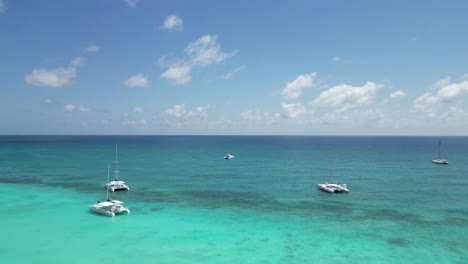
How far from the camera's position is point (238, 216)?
5288 centimetres

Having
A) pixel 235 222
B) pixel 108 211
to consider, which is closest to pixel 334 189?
pixel 235 222

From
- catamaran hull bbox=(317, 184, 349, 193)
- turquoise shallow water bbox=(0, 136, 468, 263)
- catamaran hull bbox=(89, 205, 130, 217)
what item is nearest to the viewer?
turquoise shallow water bbox=(0, 136, 468, 263)

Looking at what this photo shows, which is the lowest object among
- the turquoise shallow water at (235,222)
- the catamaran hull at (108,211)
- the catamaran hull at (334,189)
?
the turquoise shallow water at (235,222)

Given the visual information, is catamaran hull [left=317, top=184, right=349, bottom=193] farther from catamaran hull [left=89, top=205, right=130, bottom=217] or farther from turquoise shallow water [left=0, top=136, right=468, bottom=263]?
catamaran hull [left=89, top=205, right=130, bottom=217]

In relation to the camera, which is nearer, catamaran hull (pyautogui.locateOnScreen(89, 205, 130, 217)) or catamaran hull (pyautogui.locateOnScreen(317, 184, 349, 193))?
catamaran hull (pyautogui.locateOnScreen(89, 205, 130, 217))

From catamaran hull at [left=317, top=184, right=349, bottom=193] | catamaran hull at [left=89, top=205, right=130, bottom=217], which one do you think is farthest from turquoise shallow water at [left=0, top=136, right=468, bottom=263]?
catamaran hull at [left=317, top=184, right=349, bottom=193]

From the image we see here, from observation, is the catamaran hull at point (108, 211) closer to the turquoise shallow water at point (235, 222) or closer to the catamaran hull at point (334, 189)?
the turquoise shallow water at point (235, 222)

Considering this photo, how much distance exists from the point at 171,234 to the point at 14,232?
21.2m

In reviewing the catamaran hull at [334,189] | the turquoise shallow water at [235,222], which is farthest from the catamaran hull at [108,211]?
the catamaran hull at [334,189]

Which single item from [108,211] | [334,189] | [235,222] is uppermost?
[334,189]

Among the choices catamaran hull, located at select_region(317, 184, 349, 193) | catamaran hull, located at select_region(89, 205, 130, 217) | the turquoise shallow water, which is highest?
catamaran hull, located at select_region(317, 184, 349, 193)

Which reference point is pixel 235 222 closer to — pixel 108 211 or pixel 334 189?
pixel 108 211

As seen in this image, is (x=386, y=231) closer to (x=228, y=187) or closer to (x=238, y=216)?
(x=238, y=216)

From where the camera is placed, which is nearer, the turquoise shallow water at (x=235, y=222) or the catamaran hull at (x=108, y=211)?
the turquoise shallow water at (x=235, y=222)
